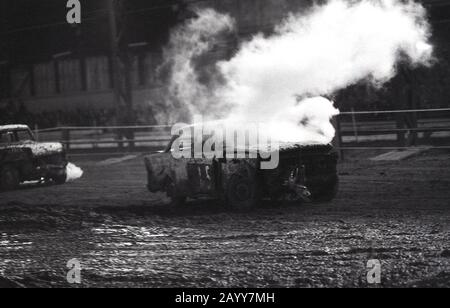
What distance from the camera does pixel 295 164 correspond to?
435 inches

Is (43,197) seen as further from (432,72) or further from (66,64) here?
(66,64)

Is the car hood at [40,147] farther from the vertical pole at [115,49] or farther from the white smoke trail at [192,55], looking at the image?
the vertical pole at [115,49]

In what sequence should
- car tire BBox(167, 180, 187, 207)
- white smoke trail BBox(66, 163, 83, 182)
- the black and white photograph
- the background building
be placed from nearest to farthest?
1. the black and white photograph
2. car tire BBox(167, 180, 187, 207)
3. white smoke trail BBox(66, 163, 83, 182)
4. the background building

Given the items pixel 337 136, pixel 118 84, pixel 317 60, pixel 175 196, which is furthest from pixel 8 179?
pixel 118 84

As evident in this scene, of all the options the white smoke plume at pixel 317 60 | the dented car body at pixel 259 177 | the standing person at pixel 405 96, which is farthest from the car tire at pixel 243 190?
the standing person at pixel 405 96

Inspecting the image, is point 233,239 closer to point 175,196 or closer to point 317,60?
point 175,196

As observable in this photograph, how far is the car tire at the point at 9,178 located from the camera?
16688 millimetres

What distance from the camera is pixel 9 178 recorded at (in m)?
16.7

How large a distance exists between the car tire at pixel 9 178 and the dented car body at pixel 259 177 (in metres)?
6.07

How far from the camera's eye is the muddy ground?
7273 mm

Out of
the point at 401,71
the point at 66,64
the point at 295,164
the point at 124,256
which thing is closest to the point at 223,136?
the point at 295,164

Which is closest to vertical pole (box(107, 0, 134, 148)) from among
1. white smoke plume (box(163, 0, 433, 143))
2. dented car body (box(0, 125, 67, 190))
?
dented car body (box(0, 125, 67, 190))

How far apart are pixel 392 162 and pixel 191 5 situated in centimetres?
1337

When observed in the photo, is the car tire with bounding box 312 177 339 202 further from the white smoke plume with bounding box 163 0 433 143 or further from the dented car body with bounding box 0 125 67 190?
the dented car body with bounding box 0 125 67 190
